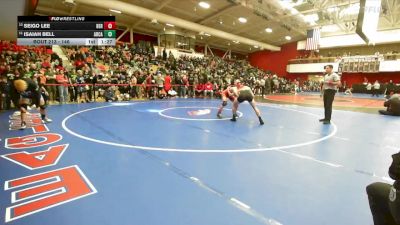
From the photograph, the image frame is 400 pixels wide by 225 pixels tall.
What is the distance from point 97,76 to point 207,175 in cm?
1210

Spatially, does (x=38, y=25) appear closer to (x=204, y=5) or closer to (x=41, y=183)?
(x=41, y=183)

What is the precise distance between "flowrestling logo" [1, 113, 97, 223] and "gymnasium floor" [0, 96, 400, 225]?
2 cm

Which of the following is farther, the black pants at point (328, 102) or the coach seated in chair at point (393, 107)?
the coach seated in chair at point (393, 107)

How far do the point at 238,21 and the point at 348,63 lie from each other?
44.5ft

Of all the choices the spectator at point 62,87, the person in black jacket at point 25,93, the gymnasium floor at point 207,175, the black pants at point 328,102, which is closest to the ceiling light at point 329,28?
the black pants at point 328,102

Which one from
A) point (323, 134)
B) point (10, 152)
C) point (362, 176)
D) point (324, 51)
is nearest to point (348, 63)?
point (324, 51)

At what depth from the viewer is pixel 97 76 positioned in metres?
13.9

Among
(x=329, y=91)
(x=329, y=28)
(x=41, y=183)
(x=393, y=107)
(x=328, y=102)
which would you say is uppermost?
(x=329, y=28)

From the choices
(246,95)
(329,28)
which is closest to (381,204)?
(246,95)

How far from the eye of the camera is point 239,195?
286 centimetres
